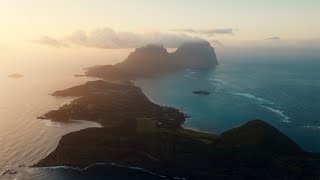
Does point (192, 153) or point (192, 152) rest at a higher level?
point (192, 152)

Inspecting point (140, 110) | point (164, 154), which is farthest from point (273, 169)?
point (140, 110)

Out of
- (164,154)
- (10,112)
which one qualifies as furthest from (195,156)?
(10,112)

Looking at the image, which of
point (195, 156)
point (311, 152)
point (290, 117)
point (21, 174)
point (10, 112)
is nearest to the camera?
point (21, 174)

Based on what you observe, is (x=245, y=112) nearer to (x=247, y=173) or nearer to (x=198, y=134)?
(x=198, y=134)

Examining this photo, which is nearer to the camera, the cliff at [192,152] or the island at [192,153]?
the island at [192,153]

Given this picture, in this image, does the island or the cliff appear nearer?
the island

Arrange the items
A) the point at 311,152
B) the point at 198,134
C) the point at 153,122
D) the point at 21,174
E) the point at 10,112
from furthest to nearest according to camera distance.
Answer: the point at 10,112
the point at 153,122
the point at 198,134
the point at 311,152
the point at 21,174

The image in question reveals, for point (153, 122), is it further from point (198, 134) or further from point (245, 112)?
point (245, 112)

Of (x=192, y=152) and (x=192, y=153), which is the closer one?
(x=192, y=153)

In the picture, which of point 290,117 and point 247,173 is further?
point 290,117
